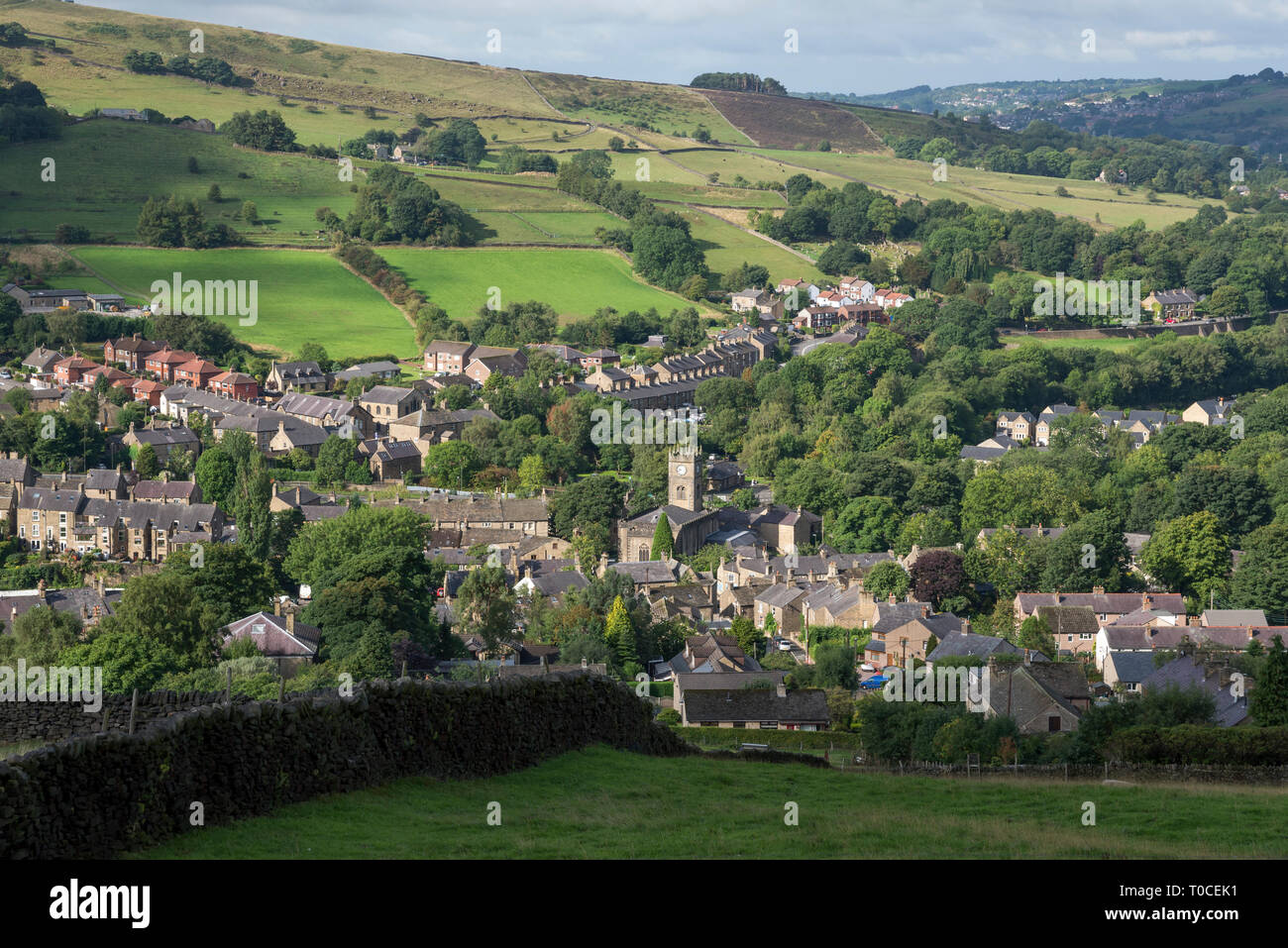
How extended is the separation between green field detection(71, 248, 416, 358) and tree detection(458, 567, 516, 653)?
167 feet

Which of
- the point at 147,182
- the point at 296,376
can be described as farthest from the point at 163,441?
the point at 147,182

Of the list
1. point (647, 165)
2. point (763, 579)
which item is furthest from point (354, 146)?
point (763, 579)

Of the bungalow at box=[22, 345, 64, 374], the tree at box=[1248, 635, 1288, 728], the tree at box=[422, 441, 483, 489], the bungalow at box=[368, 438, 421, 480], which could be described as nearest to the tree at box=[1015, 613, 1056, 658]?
the tree at box=[1248, 635, 1288, 728]

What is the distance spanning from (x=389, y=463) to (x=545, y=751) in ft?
208

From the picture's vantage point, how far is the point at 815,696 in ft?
131

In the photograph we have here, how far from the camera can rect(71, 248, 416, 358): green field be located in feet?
342

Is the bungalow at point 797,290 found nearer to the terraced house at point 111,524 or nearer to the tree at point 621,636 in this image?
the terraced house at point 111,524

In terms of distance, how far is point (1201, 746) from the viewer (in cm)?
2453

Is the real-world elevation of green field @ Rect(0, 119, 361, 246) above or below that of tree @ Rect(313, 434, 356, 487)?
above

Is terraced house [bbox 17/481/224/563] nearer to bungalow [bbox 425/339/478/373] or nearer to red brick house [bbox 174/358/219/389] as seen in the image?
red brick house [bbox 174/358/219/389]

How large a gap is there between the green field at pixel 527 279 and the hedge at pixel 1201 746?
89235mm

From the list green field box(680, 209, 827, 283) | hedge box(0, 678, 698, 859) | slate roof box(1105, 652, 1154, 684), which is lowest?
slate roof box(1105, 652, 1154, 684)

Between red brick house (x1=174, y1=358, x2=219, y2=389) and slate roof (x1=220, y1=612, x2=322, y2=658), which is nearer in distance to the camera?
slate roof (x1=220, y1=612, x2=322, y2=658)

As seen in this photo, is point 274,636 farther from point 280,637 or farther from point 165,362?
point 165,362
